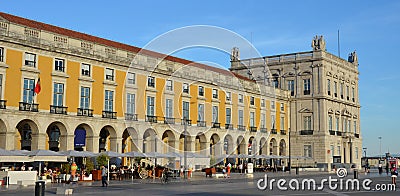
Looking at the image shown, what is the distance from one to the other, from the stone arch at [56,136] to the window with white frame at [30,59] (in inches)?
190

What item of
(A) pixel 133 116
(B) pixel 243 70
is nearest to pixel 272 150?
(B) pixel 243 70

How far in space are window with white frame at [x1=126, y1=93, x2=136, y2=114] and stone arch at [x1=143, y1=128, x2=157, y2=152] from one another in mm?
2469

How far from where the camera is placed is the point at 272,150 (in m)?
66.2

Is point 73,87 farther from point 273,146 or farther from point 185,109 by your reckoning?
point 273,146

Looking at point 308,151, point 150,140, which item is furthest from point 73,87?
point 308,151

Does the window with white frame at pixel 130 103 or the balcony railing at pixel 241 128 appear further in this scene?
the balcony railing at pixel 241 128

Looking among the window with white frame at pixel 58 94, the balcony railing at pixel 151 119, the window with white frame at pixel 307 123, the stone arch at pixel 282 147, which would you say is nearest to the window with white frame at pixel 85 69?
the window with white frame at pixel 58 94

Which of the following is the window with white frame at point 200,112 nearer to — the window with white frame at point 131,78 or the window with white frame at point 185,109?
the window with white frame at point 185,109

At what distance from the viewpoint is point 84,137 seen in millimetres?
40312

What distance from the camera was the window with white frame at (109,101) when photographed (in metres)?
42.7

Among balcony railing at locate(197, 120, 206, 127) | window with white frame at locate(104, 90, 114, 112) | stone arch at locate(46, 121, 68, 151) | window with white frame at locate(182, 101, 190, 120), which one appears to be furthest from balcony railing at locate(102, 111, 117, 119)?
balcony railing at locate(197, 120, 206, 127)

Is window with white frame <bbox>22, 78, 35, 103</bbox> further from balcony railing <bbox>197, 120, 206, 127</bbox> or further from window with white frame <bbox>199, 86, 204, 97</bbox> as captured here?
balcony railing <bbox>197, 120, 206, 127</bbox>

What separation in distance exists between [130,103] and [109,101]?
7.99 ft

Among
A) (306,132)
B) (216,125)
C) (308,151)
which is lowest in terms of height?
(308,151)
